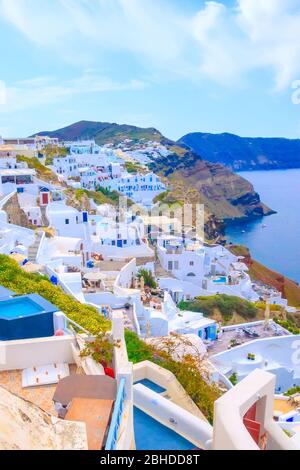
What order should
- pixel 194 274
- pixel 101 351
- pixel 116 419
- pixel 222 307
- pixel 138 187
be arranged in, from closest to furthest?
pixel 116 419 < pixel 101 351 < pixel 222 307 < pixel 194 274 < pixel 138 187

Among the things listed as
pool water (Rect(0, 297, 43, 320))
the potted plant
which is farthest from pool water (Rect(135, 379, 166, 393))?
pool water (Rect(0, 297, 43, 320))

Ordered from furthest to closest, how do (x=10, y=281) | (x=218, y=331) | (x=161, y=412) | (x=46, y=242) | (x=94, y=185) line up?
(x=94, y=185), (x=46, y=242), (x=218, y=331), (x=10, y=281), (x=161, y=412)

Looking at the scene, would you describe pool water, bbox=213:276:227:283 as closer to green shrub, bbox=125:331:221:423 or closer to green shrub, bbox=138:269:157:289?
green shrub, bbox=138:269:157:289

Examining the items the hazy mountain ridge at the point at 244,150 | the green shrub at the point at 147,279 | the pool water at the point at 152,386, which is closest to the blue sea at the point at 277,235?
the green shrub at the point at 147,279

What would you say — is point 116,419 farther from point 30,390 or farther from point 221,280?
point 221,280

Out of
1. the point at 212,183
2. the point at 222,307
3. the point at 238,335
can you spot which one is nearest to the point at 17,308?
the point at 238,335

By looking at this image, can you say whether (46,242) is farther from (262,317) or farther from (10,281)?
(262,317)
